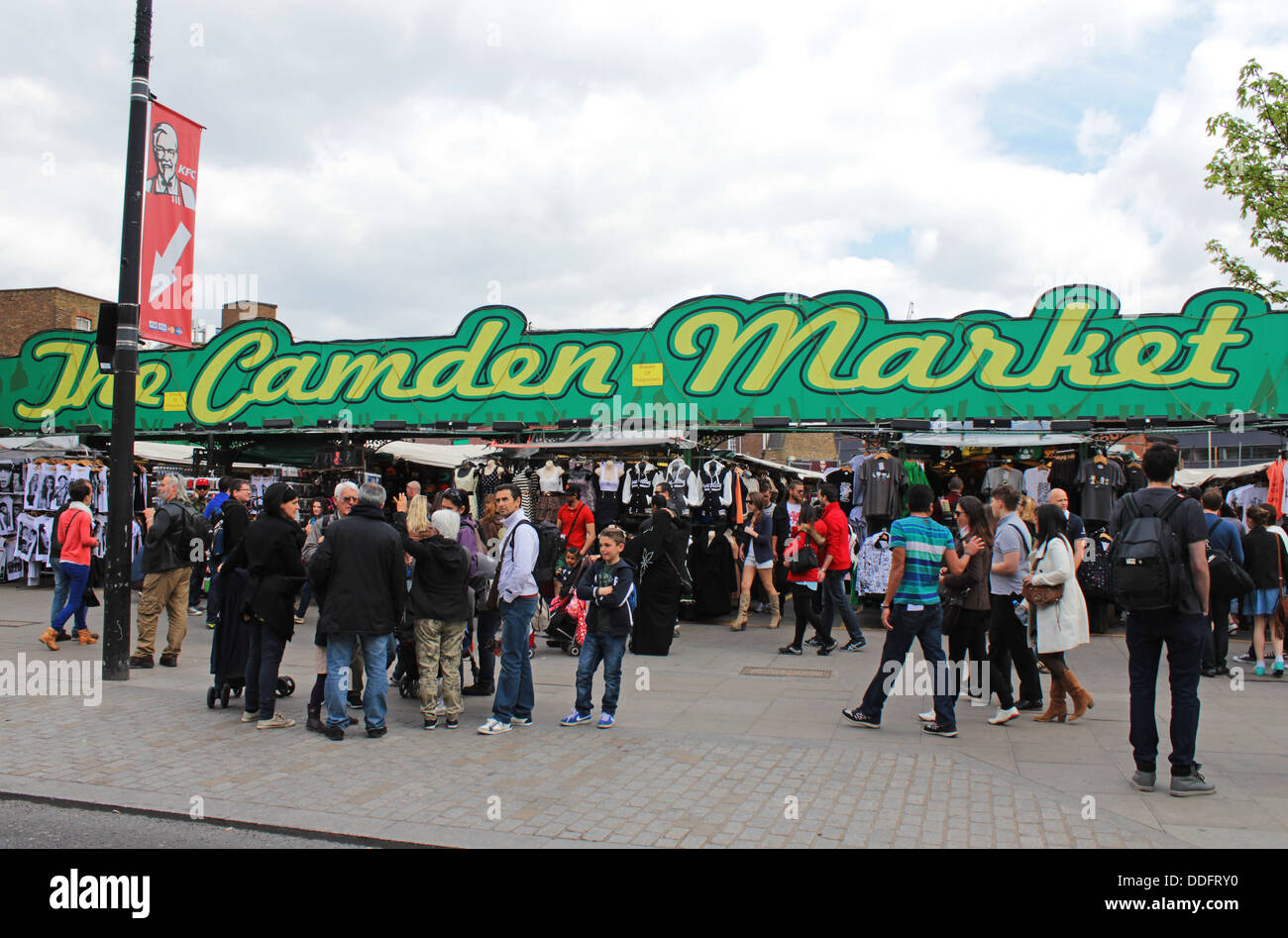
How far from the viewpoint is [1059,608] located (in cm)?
731

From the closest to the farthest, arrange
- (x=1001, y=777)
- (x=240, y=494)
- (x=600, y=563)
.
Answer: (x=1001, y=777), (x=600, y=563), (x=240, y=494)

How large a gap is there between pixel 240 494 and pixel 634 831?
6142 mm

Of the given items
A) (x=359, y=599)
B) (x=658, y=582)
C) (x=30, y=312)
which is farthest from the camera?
(x=30, y=312)

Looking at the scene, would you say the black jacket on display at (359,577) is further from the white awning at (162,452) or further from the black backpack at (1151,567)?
the white awning at (162,452)

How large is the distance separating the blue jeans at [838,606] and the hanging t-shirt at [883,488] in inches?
72.6

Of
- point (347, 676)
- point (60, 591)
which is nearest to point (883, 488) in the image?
point (347, 676)

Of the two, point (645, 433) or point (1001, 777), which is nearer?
point (1001, 777)

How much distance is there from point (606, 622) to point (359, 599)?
1897 millimetres

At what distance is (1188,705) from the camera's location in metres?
5.54

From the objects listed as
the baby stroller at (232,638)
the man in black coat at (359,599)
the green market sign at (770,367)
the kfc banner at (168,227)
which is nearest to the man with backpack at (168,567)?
the kfc banner at (168,227)

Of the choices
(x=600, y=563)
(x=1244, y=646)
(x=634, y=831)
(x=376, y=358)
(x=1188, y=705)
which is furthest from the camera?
(x=376, y=358)

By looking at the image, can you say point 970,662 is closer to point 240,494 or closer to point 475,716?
point 475,716

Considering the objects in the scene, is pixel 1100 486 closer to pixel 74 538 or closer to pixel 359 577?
pixel 359 577

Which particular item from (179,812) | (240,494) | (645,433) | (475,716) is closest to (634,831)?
(179,812)
